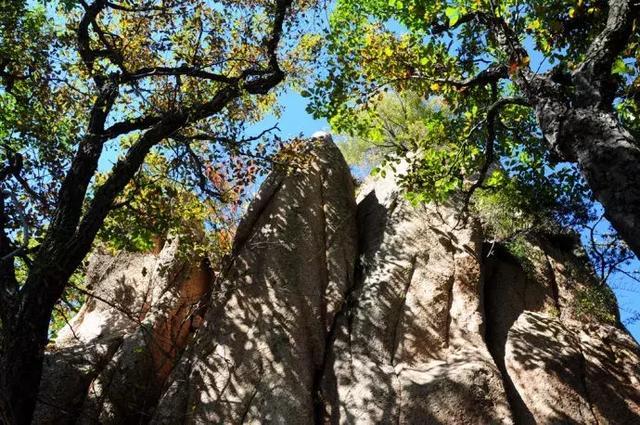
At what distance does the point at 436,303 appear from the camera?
11.0 m

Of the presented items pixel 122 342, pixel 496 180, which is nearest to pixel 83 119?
pixel 122 342

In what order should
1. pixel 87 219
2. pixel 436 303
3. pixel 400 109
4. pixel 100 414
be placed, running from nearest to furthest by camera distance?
pixel 87 219 < pixel 100 414 < pixel 436 303 < pixel 400 109

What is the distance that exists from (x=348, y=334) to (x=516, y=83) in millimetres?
5661

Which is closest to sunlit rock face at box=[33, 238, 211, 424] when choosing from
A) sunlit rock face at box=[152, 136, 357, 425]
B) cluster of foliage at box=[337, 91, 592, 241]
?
sunlit rock face at box=[152, 136, 357, 425]

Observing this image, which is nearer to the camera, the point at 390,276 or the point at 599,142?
the point at 599,142

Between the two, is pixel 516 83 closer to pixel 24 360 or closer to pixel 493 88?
pixel 493 88

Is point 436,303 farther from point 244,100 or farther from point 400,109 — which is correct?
point 400,109

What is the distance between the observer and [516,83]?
7.59 meters

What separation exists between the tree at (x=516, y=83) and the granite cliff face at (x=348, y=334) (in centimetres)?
210

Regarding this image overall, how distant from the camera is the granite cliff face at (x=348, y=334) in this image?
9086mm

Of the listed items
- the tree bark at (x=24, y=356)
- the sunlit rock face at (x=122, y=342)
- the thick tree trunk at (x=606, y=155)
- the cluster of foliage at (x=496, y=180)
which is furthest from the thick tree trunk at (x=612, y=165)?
the tree bark at (x=24, y=356)

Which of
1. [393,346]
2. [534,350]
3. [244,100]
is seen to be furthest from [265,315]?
[244,100]

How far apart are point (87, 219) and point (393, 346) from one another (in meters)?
6.07

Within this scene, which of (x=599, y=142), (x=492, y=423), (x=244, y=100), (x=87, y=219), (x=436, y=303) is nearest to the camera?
(x=599, y=142)
